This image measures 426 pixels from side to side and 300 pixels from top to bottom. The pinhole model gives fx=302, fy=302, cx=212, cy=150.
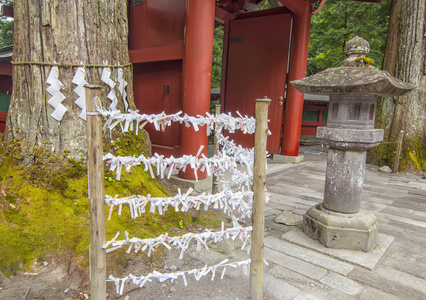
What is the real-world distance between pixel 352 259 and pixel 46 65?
3.19 metres

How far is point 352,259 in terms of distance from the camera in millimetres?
2695

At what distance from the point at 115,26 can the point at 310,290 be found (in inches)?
116

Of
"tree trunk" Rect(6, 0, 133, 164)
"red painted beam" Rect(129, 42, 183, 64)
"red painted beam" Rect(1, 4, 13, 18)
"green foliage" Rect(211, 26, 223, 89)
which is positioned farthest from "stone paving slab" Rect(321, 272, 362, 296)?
"green foliage" Rect(211, 26, 223, 89)

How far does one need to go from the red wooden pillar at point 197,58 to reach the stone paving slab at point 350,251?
1.77m

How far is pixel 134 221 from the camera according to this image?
8.98 feet

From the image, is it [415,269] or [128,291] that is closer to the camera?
[128,291]

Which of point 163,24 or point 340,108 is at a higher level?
point 163,24

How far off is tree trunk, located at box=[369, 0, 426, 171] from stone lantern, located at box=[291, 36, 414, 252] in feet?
14.1

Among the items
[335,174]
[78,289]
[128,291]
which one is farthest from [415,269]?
[78,289]

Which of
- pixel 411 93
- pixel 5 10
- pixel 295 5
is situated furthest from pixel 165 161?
pixel 5 10

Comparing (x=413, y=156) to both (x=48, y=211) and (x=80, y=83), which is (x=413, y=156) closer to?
(x=80, y=83)

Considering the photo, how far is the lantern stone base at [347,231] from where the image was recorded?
113 inches

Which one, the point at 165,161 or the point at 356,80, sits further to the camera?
the point at 356,80

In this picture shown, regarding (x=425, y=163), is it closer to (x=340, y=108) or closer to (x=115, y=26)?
(x=340, y=108)
